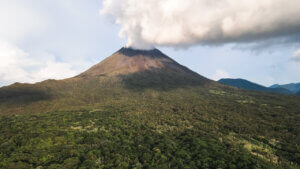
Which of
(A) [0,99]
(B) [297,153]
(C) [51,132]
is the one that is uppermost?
(A) [0,99]

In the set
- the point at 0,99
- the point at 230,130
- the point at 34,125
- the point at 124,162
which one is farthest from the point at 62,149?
the point at 0,99

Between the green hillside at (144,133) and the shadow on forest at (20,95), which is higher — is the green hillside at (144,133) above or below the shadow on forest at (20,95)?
below

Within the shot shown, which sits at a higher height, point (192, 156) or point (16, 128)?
point (16, 128)

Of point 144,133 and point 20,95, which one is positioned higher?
point 20,95

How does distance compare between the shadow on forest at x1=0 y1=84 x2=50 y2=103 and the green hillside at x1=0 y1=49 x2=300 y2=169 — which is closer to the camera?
the green hillside at x1=0 y1=49 x2=300 y2=169

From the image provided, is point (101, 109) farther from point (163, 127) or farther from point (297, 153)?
point (297, 153)

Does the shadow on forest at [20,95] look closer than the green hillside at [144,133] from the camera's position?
No

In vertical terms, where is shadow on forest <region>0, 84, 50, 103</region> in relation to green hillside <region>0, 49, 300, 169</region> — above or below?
above

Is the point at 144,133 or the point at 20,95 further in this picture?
the point at 20,95
